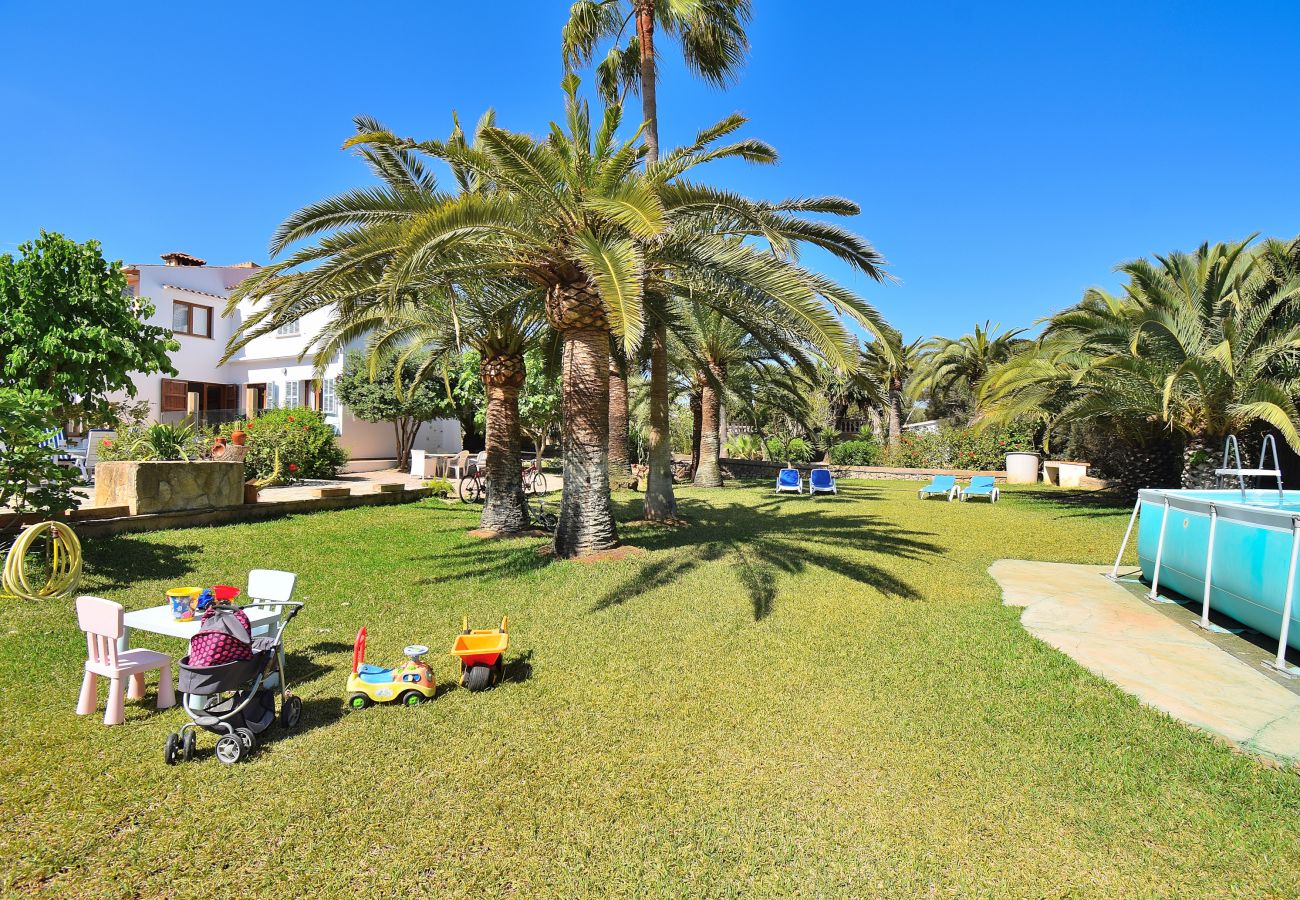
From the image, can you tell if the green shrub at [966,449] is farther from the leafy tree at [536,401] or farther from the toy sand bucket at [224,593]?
the toy sand bucket at [224,593]

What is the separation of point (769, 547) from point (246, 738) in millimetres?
7451

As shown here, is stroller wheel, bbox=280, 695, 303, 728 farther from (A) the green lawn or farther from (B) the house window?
(B) the house window

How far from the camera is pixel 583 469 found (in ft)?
30.1

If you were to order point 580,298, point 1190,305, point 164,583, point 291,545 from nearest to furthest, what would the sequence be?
point 164,583, point 580,298, point 291,545, point 1190,305

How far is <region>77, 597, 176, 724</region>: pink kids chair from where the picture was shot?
405cm

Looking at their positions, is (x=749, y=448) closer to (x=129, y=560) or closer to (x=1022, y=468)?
(x=1022, y=468)

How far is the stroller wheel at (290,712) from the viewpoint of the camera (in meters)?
4.22

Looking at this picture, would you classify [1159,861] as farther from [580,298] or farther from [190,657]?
[580,298]

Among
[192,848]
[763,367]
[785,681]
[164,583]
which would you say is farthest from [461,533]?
[763,367]

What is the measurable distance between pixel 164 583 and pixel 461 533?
172 inches

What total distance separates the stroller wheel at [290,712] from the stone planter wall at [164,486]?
7130 millimetres

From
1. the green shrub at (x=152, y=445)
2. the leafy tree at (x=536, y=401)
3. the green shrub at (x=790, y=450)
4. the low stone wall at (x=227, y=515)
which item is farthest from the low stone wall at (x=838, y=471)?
the green shrub at (x=152, y=445)

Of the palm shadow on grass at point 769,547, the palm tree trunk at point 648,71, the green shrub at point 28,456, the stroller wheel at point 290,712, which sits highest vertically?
the palm tree trunk at point 648,71

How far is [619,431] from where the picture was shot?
17031 mm
